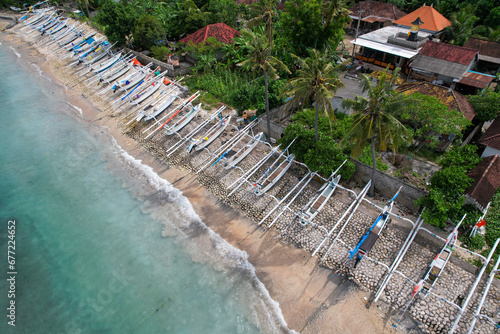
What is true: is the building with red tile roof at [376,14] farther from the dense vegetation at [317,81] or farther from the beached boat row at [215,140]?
the beached boat row at [215,140]

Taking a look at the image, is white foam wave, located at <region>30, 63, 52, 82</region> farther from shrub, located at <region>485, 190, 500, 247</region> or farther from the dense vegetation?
shrub, located at <region>485, 190, 500, 247</region>

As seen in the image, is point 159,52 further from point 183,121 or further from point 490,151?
point 490,151

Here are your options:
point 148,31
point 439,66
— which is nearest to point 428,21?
point 439,66

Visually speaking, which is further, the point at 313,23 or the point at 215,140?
the point at 313,23

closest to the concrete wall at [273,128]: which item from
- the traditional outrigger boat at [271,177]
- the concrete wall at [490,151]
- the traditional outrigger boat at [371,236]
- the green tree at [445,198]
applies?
the traditional outrigger boat at [271,177]

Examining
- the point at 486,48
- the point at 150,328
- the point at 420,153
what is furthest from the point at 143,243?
the point at 486,48

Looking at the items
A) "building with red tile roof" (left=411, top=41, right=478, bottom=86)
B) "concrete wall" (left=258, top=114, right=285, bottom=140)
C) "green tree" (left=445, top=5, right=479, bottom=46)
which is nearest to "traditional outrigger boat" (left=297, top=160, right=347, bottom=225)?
"concrete wall" (left=258, top=114, right=285, bottom=140)

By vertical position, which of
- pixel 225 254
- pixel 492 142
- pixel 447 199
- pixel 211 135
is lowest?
pixel 225 254
